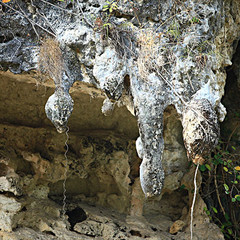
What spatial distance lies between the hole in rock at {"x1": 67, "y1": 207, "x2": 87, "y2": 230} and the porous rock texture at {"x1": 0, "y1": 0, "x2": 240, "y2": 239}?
0.02 meters

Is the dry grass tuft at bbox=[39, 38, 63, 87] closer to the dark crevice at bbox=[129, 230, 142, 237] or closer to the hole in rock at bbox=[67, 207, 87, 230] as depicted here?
the hole in rock at bbox=[67, 207, 87, 230]

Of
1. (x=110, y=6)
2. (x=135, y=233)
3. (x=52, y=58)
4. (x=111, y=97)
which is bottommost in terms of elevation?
(x=135, y=233)

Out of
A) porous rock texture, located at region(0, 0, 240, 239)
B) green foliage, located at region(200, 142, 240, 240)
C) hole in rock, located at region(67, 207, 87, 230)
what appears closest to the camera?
porous rock texture, located at region(0, 0, 240, 239)

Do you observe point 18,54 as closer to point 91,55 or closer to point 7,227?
point 91,55

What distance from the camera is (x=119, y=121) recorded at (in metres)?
4.29

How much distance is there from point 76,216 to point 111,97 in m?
1.79

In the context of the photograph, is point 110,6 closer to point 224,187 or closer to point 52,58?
point 52,58

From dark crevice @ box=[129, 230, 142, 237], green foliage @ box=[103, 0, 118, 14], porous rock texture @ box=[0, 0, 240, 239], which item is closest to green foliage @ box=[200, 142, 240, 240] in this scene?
porous rock texture @ box=[0, 0, 240, 239]

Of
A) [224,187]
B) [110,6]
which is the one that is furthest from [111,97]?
[224,187]

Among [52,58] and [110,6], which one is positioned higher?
[110,6]

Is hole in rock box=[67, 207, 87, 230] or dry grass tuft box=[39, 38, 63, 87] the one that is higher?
dry grass tuft box=[39, 38, 63, 87]

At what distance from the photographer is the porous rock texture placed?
258cm

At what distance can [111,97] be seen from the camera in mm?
2562

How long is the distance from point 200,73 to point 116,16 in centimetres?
82
